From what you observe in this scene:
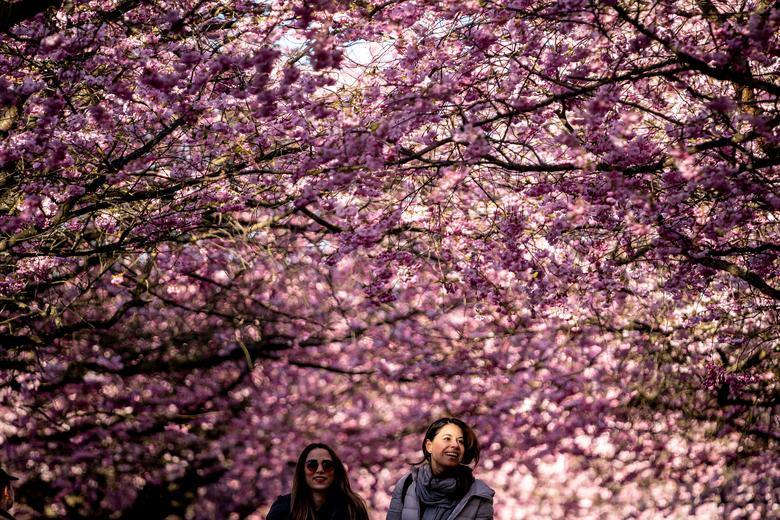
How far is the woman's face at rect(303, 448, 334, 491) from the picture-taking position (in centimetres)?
488

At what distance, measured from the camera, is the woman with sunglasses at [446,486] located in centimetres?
469

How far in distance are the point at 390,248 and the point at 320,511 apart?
12.8 feet

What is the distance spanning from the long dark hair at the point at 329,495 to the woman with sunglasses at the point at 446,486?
0.20 m

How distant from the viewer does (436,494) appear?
4797 millimetres

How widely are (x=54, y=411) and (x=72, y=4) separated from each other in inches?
232

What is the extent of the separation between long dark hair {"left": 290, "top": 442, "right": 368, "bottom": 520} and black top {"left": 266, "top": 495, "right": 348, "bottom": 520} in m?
0.02

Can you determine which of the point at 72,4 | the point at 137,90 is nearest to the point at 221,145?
the point at 137,90

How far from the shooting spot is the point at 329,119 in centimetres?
755

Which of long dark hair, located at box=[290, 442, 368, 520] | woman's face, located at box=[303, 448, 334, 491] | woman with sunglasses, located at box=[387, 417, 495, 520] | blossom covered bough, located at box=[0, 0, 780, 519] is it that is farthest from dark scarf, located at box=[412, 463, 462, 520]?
blossom covered bough, located at box=[0, 0, 780, 519]

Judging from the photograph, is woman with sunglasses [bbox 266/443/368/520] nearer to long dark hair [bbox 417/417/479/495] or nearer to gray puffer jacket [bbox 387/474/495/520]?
gray puffer jacket [bbox 387/474/495/520]

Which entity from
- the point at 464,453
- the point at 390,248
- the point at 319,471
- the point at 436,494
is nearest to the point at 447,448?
the point at 464,453

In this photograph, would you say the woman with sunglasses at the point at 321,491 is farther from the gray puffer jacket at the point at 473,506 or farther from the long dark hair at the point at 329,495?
the gray puffer jacket at the point at 473,506

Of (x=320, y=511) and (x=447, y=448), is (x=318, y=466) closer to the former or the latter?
(x=320, y=511)

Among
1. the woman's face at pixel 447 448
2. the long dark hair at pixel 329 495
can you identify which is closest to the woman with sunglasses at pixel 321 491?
the long dark hair at pixel 329 495
